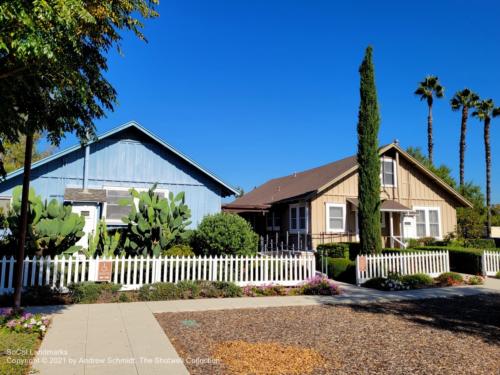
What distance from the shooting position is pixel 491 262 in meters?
15.5

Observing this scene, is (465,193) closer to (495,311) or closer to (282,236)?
(282,236)

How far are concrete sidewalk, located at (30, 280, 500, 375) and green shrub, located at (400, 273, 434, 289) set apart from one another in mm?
1338

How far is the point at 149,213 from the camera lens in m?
12.6

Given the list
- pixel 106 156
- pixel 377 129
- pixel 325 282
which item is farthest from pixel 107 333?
pixel 377 129

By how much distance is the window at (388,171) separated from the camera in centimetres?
2272

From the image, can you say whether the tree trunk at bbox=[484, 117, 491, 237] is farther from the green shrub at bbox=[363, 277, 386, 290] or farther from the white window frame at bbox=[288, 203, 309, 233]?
the green shrub at bbox=[363, 277, 386, 290]

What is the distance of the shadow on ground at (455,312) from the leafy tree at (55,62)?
296 inches

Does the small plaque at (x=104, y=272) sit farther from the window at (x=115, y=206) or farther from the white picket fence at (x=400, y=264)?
the white picket fence at (x=400, y=264)

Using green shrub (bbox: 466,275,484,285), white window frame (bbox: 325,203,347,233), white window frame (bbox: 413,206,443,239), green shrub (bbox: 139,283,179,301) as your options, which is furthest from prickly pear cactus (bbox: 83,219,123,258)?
white window frame (bbox: 413,206,443,239)

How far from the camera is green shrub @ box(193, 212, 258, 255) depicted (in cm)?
1272

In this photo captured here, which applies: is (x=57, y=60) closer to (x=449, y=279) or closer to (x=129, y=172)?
(x=129, y=172)

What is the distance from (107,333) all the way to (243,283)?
5363 millimetres

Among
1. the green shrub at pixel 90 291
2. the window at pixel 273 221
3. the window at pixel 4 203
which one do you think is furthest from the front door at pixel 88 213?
the window at pixel 273 221

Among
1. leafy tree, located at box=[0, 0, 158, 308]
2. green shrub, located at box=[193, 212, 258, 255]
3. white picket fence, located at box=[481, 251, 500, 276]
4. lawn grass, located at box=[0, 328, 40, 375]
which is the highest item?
leafy tree, located at box=[0, 0, 158, 308]
